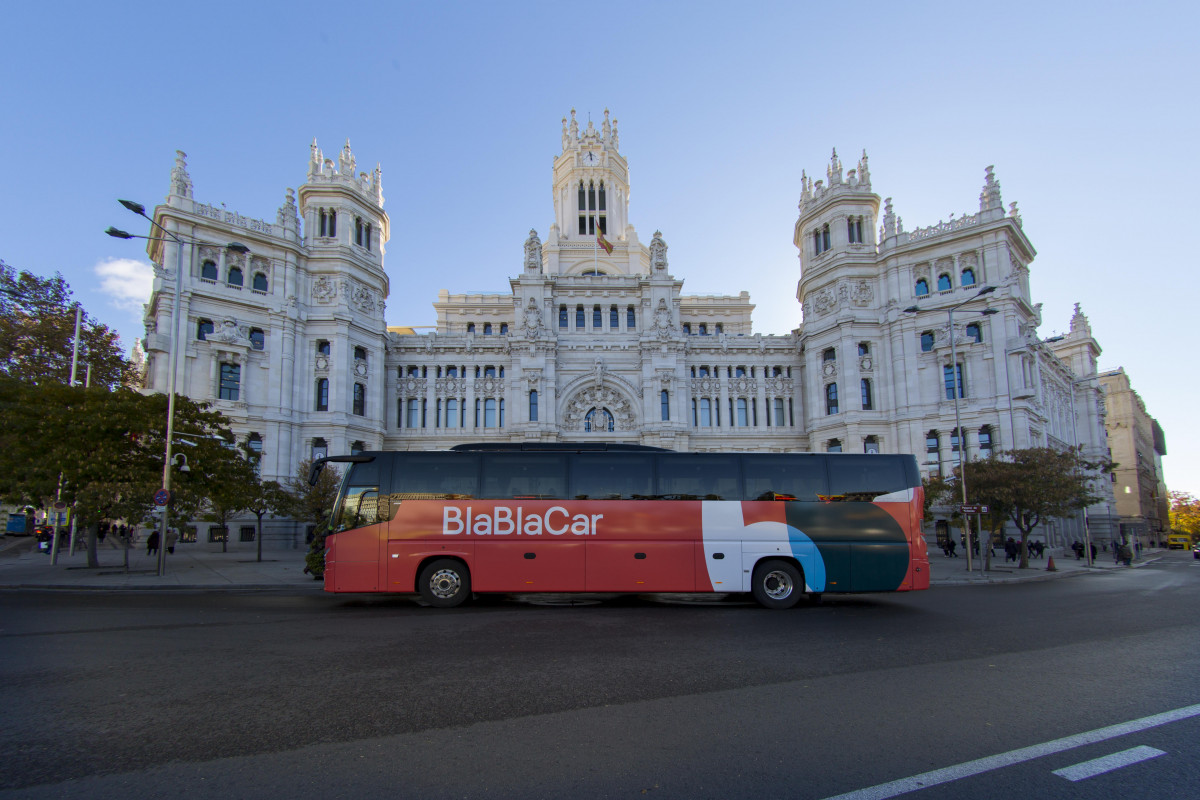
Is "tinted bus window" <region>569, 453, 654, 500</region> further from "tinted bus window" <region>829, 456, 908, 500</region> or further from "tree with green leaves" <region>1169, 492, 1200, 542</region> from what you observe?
"tree with green leaves" <region>1169, 492, 1200, 542</region>

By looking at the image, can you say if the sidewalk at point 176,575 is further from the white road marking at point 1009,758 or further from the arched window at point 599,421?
the arched window at point 599,421

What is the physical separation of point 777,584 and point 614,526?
4.23m

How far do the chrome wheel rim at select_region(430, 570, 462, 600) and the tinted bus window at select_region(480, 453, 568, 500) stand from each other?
80.3 inches

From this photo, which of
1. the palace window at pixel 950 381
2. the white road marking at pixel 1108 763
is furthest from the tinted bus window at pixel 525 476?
the palace window at pixel 950 381

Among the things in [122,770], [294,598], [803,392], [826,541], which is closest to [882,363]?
[803,392]

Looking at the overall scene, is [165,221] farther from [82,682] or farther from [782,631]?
[782,631]

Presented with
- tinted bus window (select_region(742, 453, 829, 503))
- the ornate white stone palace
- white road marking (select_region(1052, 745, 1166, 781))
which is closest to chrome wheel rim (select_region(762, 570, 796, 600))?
tinted bus window (select_region(742, 453, 829, 503))

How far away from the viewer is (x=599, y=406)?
51.2 m

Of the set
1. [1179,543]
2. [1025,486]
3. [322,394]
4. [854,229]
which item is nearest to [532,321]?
[322,394]

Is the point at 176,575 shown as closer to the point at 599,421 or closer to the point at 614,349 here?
the point at 599,421

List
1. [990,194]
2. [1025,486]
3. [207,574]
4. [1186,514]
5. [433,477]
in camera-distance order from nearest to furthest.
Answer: [433,477], [207,574], [1025,486], [990,194], [1186,514]

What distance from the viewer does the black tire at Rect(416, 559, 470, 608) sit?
46.6ft

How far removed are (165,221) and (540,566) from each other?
133ft

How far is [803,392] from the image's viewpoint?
173 ft
